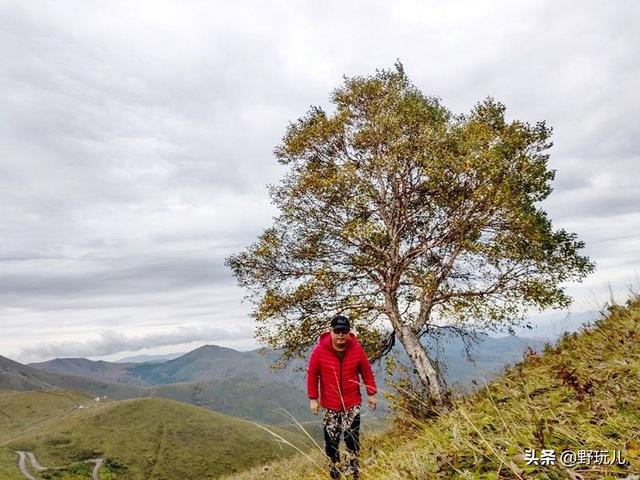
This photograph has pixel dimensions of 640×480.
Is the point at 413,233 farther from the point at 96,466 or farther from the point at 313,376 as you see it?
the point at 96,466

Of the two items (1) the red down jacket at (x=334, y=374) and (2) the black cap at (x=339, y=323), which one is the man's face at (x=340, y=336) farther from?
(1) the red down jacket at (x=334, y=374)

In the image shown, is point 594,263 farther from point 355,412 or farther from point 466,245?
point 355,412

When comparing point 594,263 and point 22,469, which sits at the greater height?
point 594,263

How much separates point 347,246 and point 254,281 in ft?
14.3

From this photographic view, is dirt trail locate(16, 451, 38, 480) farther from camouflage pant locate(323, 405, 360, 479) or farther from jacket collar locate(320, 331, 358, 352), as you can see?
jacket collar locate(320, 331, 358, 352)

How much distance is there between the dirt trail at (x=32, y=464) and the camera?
486ft

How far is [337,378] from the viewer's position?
8672 millimetres

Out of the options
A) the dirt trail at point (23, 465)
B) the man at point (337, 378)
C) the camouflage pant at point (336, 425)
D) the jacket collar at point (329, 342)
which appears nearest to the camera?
the camouflage pant at point (336, 425)

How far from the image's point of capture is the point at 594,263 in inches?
715

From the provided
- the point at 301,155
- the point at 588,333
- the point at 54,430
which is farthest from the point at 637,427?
the point at 54,430

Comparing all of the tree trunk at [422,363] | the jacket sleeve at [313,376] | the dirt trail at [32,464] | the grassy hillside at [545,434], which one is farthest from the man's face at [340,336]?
the dirt trail at [32,464]

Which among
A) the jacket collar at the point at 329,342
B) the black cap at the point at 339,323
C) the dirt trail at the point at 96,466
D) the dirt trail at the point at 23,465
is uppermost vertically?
the black cap at the point at 339,323

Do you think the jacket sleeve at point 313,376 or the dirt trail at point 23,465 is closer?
the jacket sleeve at point 313,376

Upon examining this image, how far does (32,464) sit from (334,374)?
19669 cm
